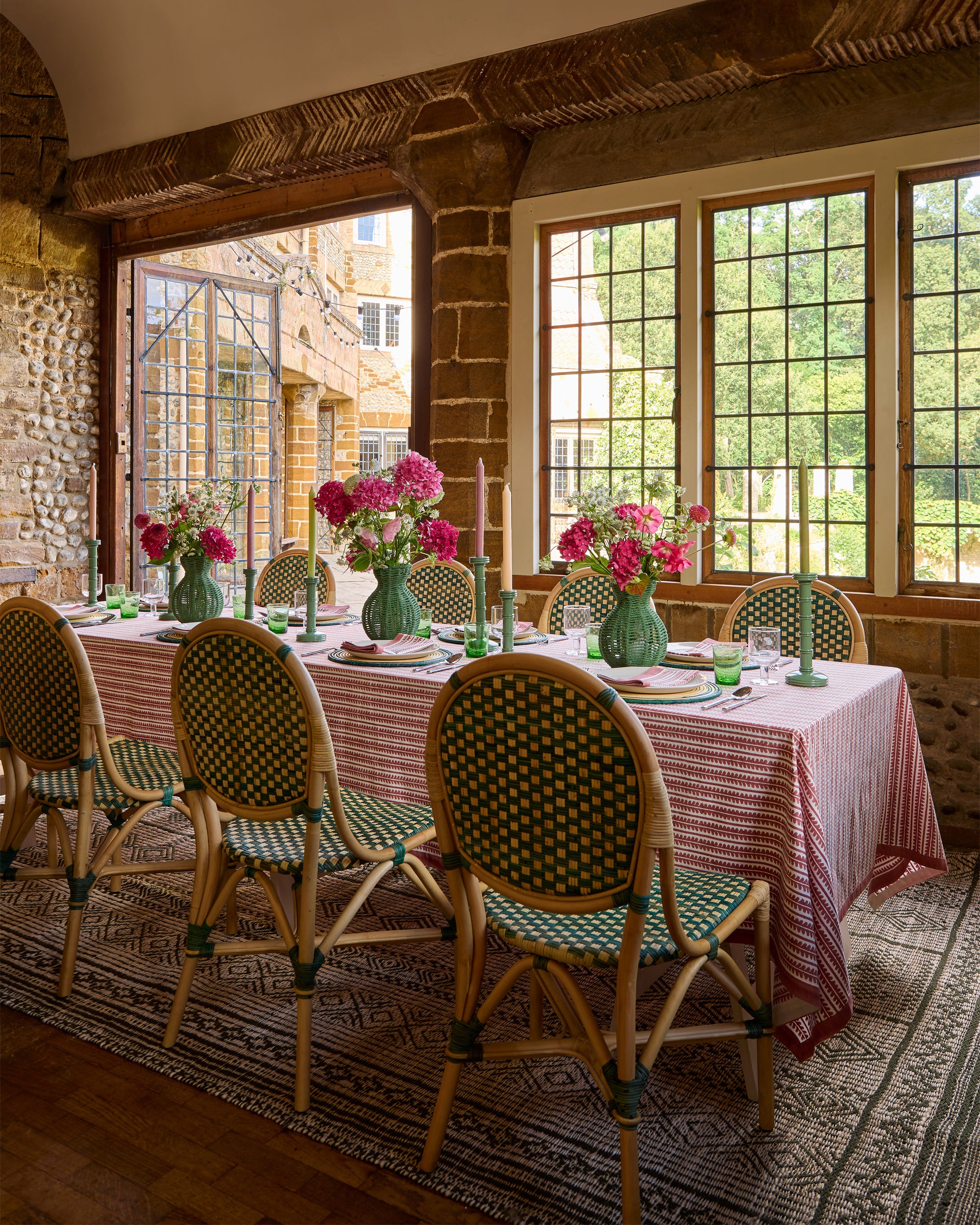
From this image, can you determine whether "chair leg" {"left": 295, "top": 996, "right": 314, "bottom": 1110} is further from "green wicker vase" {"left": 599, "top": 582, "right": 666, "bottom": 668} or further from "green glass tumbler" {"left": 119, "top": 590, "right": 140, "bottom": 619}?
"green glass tumbler" {"left": 119, "top": 590, "right": 140, "bottom": 619}

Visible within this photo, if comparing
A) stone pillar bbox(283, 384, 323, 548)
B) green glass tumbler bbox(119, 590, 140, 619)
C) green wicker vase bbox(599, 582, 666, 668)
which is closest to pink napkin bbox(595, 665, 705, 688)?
green wicker vase bbox(599, 582, 666, 668)

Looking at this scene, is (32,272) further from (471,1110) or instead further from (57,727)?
(471,1110)

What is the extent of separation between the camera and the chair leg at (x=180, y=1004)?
2.28m

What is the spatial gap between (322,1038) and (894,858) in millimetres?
1572

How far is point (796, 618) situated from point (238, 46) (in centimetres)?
407

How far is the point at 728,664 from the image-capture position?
242 cm

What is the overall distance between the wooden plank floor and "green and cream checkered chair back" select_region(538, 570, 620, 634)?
210 centimetres

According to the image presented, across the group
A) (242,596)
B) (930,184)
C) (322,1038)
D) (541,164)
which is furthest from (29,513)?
(930,184)

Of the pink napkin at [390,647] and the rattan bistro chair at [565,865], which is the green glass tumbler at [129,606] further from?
the rattan bistro chair at [565,865]

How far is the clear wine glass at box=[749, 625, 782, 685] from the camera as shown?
2.48 metres

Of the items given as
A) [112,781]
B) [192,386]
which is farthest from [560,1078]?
[192,386]

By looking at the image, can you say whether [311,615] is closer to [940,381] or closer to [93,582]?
[93,582]

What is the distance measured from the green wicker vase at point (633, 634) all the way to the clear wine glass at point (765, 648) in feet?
0.72

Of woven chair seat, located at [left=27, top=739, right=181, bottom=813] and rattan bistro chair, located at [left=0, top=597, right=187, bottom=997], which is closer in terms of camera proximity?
rattan bistro chair, located at [left=0, top=597, right=187, bottom=997]
